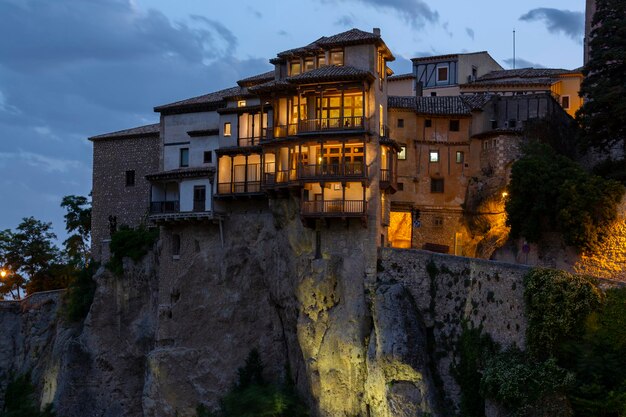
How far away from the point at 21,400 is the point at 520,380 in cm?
4530

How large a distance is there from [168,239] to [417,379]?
854 inches

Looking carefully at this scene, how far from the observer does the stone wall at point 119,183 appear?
215ft

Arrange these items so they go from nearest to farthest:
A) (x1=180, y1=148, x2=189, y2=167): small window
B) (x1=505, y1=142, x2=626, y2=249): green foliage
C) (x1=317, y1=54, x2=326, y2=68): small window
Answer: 1. (x1=505, y1=142, x2=626, y2=249): green foliage
2. (x1=317, y1=54, x2=326, y2=68): small window
3. (x1=180, y1=148, x2=189, y2=167): small window

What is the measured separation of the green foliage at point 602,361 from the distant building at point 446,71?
38.4 m

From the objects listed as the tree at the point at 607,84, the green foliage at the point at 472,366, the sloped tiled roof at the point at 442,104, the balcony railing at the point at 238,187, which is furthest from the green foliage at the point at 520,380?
the sloped tiled roof at the point at 442,104

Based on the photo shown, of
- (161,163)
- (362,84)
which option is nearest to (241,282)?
(161,163)

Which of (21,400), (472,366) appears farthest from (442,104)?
(21,400)

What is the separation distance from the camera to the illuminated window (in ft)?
174

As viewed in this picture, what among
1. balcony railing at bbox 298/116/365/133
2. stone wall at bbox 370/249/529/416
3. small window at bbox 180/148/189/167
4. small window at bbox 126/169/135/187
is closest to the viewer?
stone wall at bbox 370/249/529/416

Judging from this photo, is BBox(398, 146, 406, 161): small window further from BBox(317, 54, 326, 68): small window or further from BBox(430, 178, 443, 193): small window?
BBox(317, 54, 326, 68): small window

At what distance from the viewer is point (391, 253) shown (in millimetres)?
47156

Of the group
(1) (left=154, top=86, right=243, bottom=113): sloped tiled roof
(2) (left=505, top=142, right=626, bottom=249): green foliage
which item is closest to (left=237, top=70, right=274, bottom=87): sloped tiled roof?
(1) (left=154, top=86, right=243, bottom=113): sloped tiled roof

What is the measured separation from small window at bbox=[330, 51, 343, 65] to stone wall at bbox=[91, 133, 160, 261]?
63.8 ft

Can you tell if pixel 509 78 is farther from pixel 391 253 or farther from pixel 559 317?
pixel 559 317
